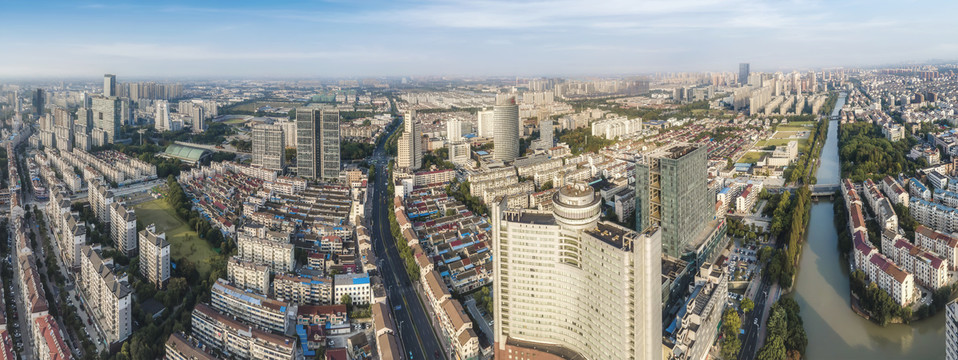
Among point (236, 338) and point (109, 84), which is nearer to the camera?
point (236, 338)

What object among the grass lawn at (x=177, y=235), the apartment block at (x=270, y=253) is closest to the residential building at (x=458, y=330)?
the apartment block at (x=270, y=253)

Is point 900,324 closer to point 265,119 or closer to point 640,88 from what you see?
point 640,88

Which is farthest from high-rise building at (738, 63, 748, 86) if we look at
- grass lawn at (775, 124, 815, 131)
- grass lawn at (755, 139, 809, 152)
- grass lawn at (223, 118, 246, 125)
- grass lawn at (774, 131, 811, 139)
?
grass lawn at (223, 118, 246, 125)

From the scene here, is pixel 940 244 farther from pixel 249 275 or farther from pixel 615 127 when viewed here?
pixel 615 127

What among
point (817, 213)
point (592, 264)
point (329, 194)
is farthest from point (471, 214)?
point (817, 213)

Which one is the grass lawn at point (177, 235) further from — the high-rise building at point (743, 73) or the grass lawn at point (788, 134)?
the high-rise building at point (743, 73)

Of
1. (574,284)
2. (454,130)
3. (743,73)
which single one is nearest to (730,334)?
(574,284)
